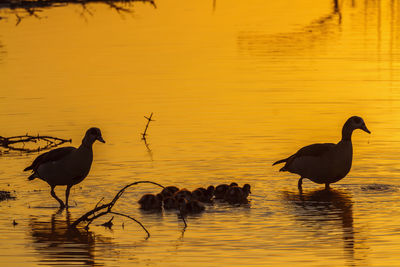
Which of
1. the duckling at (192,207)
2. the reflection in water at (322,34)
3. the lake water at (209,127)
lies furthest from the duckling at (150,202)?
the reflection in water at (322,34)

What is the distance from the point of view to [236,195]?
614 inches

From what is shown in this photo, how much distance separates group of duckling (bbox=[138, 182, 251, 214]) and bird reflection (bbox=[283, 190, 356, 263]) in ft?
2.37

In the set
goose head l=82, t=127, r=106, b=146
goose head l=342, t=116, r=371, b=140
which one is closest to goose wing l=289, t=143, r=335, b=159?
goose head l=342, t=116, r=371, b=140

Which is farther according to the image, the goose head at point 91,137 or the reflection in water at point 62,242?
the goose head at point 91,137

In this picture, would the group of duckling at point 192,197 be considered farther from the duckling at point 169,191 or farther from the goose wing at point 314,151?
the goose wing at point 314,151

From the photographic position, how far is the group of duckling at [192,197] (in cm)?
1522

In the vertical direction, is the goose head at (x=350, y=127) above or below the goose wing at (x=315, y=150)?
above

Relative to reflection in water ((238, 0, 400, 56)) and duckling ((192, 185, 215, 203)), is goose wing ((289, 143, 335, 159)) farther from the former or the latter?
reflection in water ((238, 0, 400, 56))

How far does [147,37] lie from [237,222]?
23649mm

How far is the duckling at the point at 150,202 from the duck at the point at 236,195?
37.1 inches

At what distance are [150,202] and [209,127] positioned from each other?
6.16 meters

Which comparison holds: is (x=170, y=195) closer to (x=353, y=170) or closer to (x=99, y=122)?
(x=353, y=170)

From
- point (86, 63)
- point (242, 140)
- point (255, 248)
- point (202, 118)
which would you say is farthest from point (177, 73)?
point (255, 248)

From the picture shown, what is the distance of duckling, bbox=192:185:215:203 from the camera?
1570 cm
